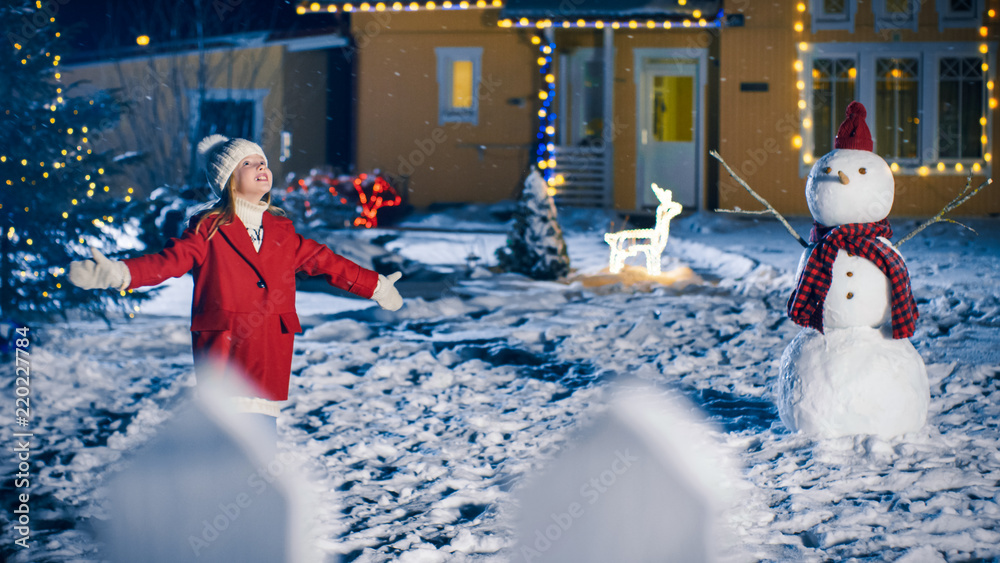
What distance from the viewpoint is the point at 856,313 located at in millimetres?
4246

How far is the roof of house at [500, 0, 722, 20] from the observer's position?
14867 millimetres

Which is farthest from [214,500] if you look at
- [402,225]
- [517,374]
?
[402,225]

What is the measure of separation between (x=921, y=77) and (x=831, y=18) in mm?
1713

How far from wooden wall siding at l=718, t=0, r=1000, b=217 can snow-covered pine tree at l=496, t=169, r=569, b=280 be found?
6147 mm

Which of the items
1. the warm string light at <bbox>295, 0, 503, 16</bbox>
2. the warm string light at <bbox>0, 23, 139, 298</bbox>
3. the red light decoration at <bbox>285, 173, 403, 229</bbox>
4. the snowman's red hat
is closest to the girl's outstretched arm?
the snowman's red hat

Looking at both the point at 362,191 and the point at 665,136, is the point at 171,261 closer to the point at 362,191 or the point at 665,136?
the point at 362,191

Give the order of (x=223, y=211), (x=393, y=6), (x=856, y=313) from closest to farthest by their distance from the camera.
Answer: (x=223, y=211), (x=856, y=313), (x=393, y=6)

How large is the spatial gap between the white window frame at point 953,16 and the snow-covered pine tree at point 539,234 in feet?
28.1

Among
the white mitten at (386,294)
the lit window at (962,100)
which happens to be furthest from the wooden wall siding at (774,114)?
the white mitten at (386,294)

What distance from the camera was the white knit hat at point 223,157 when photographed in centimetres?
382

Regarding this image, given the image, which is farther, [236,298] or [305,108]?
[305,108]

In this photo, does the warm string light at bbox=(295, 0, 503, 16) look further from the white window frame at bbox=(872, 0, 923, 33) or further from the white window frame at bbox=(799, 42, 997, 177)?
the white window frame at bbox=(872, 0, 923, 33)

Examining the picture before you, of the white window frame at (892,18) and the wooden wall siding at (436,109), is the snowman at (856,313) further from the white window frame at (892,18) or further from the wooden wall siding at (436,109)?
the wooden wall siding at (436,109)

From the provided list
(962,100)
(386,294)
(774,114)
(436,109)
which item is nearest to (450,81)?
(436,109)
